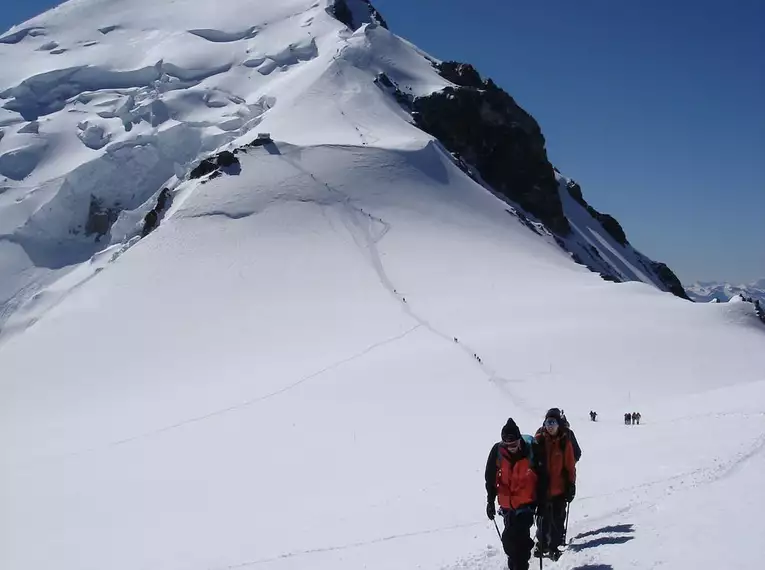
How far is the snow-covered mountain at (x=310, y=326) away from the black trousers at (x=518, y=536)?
0.58 meters

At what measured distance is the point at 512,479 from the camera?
8219 mm

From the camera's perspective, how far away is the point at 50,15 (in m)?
90.6

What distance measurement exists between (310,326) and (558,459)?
88.3ft

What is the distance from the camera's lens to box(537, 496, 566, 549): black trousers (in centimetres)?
866

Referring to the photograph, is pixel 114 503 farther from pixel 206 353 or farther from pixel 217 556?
pixel 206 353

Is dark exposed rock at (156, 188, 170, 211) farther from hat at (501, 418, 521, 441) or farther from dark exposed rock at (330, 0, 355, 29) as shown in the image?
hat at (501, 418, 521, 441)

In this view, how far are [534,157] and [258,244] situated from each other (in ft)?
136

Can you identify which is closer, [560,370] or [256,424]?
[256,424]


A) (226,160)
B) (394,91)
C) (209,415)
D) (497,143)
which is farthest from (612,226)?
(209,415)

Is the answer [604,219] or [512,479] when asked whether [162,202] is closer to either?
[512,479]

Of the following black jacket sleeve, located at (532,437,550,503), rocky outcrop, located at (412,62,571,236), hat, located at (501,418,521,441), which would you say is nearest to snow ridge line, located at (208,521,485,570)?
black jacket sleeve, located at (532,437,550,503)

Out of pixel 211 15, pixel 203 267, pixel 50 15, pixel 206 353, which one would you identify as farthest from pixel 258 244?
pixel 50 15

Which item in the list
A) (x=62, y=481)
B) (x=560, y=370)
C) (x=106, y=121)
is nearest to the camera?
(x=62, y=481)

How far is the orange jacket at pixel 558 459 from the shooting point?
8.55m
